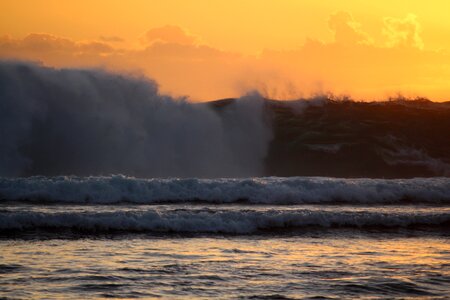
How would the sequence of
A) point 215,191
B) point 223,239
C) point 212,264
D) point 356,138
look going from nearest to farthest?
point 212,264, point 223,239, point 215,191, point 356,138

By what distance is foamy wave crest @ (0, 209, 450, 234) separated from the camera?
14039 millimetres

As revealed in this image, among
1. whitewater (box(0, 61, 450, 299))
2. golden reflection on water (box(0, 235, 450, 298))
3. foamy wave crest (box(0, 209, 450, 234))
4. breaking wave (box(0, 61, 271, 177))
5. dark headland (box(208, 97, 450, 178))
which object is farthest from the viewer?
dark headland (box(208, 97, 450, 178))

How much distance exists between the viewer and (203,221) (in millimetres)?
14570

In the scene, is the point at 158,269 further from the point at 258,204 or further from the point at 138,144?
the point at 138,144

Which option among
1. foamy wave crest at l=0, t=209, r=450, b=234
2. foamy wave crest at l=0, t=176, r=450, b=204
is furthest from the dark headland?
foamy wave crest at l=0, t=209, r=450, b=234

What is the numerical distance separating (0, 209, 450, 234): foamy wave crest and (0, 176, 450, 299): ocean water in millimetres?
29

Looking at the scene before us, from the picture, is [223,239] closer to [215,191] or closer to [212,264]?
[212,264]

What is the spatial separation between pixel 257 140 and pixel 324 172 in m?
4.28

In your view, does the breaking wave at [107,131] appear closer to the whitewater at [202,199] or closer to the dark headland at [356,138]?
the whitewater at [202,199]

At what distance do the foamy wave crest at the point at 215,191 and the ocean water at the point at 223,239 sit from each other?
0.03 metres

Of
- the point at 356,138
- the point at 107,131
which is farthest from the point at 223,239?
the point at 356,138

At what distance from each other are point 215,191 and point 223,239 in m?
6.05

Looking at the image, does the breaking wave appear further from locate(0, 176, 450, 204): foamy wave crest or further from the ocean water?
the ocean water

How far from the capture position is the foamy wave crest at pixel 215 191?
1819 cm
